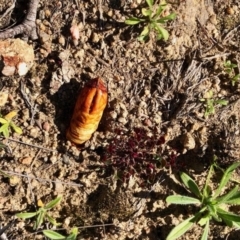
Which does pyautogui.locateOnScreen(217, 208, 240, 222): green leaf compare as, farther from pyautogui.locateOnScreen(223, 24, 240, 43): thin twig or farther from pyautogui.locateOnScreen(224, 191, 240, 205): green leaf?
pyautogui.locateOnScreen(223, 24, 240, 43): thin twig

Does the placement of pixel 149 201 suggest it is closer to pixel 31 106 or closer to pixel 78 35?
pixel 31 106

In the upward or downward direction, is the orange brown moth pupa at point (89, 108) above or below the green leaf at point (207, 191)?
above

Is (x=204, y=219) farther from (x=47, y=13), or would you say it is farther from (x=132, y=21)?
(x=47, y=13)

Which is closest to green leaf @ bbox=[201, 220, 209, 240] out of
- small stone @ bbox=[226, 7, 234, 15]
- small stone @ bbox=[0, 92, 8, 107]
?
small stone @ bbox=[226, 7, 234, 15]

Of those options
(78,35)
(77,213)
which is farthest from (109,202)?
(78,35)

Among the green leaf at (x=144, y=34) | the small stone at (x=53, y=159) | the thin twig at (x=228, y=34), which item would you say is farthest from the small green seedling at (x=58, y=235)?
the thin twig at (x=228, y=34)

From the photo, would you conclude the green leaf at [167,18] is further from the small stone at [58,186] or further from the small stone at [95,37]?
the small stone at [58,186]
